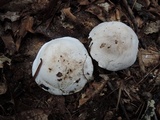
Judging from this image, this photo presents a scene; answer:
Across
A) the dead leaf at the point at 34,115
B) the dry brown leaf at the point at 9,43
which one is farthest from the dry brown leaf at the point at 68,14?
the dead leaf at the point at 34,115

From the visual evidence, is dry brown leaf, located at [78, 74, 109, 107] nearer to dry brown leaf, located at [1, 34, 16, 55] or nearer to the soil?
the soil

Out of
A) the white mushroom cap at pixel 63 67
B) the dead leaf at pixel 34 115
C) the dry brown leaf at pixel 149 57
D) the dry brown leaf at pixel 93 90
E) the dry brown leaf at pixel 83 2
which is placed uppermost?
the dry brown leaf at pixel 83 2

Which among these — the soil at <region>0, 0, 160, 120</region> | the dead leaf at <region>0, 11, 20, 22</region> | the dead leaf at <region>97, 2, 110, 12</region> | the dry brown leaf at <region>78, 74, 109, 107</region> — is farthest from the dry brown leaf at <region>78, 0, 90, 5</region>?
the dry brown leaf at <region>78, 74, 109, 107</region>

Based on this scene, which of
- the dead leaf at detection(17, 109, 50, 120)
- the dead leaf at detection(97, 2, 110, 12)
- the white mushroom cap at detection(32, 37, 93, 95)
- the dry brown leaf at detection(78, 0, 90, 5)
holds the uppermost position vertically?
the dry brown leaf at detection(78, 0, 90, 5)

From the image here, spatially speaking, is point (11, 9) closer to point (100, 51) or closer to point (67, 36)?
point (67, 36)

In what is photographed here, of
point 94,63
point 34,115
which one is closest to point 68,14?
point 94,63

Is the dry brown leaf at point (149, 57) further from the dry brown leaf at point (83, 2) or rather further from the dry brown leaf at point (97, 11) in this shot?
the dry brown leaf at point (83, 2)

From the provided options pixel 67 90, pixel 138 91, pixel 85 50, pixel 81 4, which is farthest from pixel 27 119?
pixel 81 4
